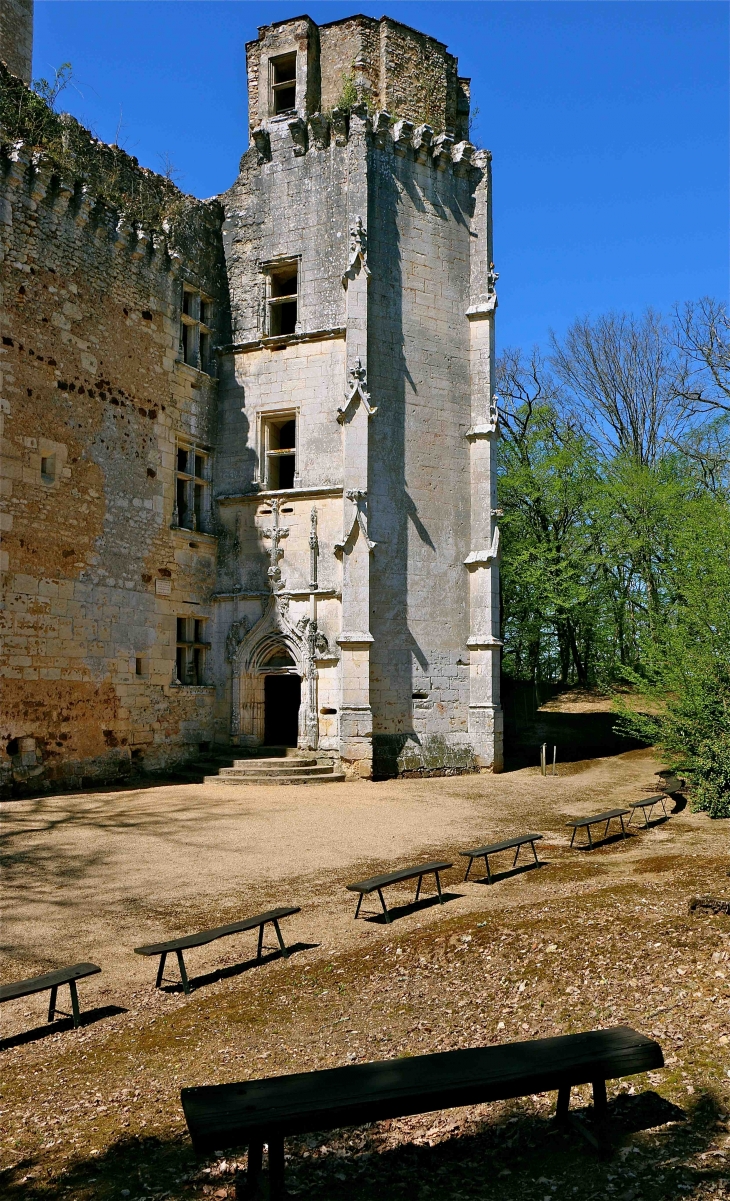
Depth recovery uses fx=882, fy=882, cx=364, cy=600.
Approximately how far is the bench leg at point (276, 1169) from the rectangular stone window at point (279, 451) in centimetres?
1466

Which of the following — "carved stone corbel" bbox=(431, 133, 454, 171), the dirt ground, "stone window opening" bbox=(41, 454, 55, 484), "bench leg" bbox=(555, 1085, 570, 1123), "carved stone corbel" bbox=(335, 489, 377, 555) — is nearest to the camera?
the dirt ground

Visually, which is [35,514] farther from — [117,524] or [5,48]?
[5,48]

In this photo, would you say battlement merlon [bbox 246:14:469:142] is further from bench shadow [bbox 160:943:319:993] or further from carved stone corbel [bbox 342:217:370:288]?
bench shadow [bbox 160:943:319:993]

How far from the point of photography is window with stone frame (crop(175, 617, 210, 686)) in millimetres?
16750

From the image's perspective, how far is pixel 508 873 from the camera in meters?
8.17

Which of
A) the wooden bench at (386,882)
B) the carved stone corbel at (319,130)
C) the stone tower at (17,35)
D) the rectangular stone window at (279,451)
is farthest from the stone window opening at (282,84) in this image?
the wooden bench at (386,882)

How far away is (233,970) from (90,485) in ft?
33.6

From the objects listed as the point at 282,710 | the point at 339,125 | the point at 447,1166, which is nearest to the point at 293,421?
the point at 339,125

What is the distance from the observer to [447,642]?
55.4 ft

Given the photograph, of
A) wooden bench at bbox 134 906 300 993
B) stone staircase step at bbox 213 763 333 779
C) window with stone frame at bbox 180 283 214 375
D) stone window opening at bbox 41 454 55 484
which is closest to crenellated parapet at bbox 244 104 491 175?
window with stone frame at bbox 180 283 214 375

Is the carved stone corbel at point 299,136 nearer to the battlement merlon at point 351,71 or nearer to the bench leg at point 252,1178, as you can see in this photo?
the battlement merlon at point 351,71

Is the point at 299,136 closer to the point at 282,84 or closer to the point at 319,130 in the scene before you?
the point at 319,130

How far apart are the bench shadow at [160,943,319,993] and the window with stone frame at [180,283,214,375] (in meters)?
13.3

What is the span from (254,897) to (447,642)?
32.6 feet
